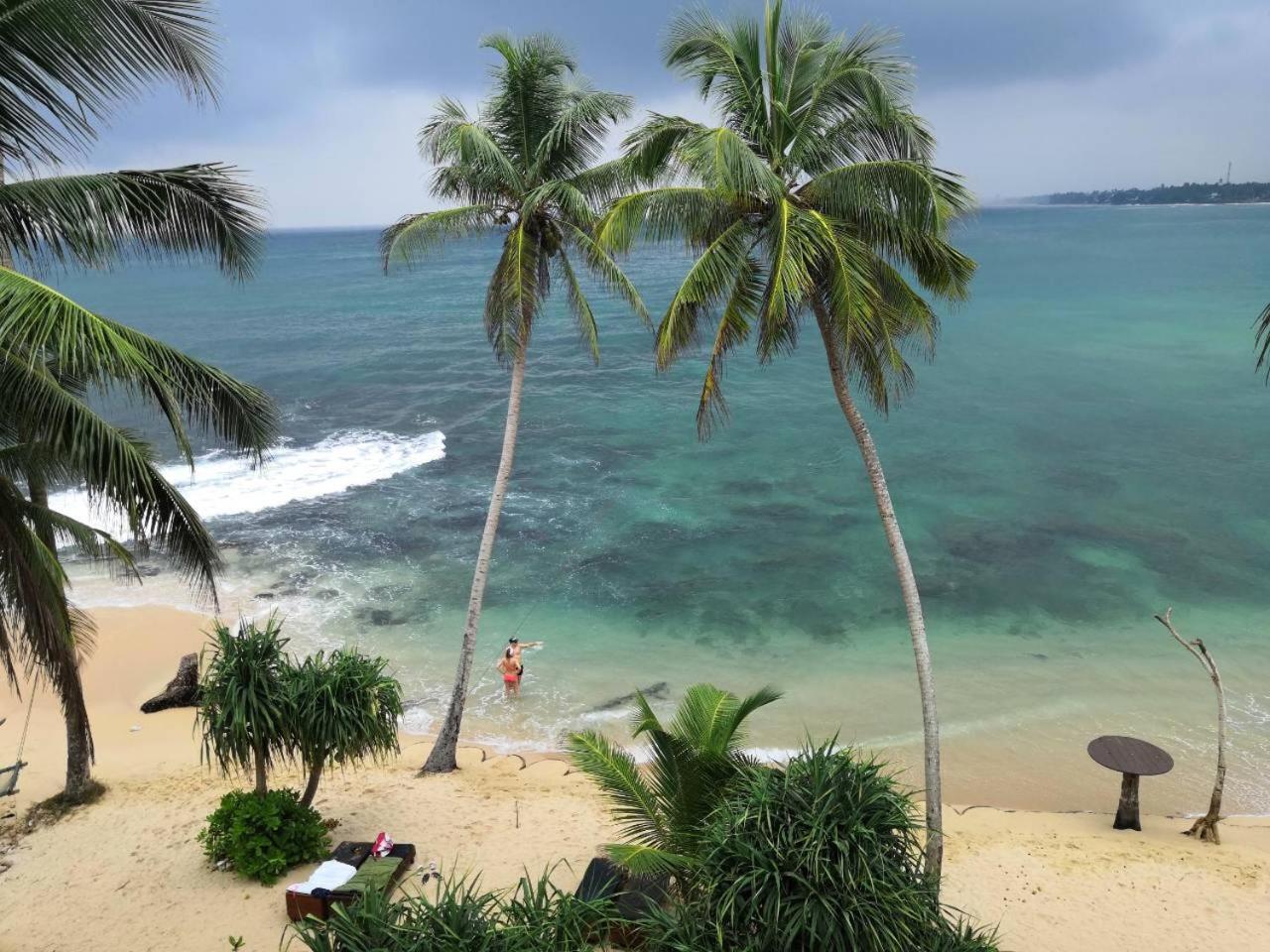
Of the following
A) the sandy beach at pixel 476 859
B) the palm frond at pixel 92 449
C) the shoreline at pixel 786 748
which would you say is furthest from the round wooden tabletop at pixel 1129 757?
the palm frond at pixel 92 449

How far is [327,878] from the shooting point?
9664mm

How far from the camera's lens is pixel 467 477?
97.2 feet

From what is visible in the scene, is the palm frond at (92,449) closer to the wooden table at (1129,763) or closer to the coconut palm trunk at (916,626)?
the coconut palm trunk at (916,626)

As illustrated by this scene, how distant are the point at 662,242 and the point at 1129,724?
38.8 feet

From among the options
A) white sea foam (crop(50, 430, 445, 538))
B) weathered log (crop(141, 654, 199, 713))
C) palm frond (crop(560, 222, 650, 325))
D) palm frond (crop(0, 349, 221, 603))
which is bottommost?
weathered log (crop(141, 654, 199, 713))

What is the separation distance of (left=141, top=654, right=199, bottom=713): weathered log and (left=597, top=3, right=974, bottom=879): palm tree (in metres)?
11.4

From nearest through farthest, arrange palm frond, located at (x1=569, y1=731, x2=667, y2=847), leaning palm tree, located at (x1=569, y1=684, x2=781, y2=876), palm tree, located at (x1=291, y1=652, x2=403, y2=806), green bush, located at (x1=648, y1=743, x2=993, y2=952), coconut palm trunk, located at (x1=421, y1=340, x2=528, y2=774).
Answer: green bush, located at (x1=648, y1=743, x2=993, y2=952) → leaning palm tree, located at (x1=569, y1=684, x2=781, y2=876) → palm frond, located at (x1=569, y1=731, x2=667, y2=847) → palm tree, located at (x1=291, y1=652, x2=403, y2=806) → coconut palm trunk, located at (x1=421, y1=340, x2=528, y2=774)

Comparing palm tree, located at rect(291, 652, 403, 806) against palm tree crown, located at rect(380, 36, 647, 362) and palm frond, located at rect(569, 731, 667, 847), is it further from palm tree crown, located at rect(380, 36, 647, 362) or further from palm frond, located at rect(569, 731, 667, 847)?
palm tree crown, located at rect(380, 36, 647, 362)

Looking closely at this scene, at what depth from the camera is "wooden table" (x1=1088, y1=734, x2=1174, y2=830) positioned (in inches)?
466

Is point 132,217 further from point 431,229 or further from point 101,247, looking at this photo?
point 431,229

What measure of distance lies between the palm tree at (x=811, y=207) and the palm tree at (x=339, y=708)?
16.6ft

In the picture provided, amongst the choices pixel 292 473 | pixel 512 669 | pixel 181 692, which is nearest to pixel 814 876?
pixel 512 669

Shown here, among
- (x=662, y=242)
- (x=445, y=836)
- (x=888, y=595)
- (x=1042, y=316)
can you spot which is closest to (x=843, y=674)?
(x=888, y=595)

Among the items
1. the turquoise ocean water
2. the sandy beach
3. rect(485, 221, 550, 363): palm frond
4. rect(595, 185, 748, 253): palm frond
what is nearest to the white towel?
the sandy beach
